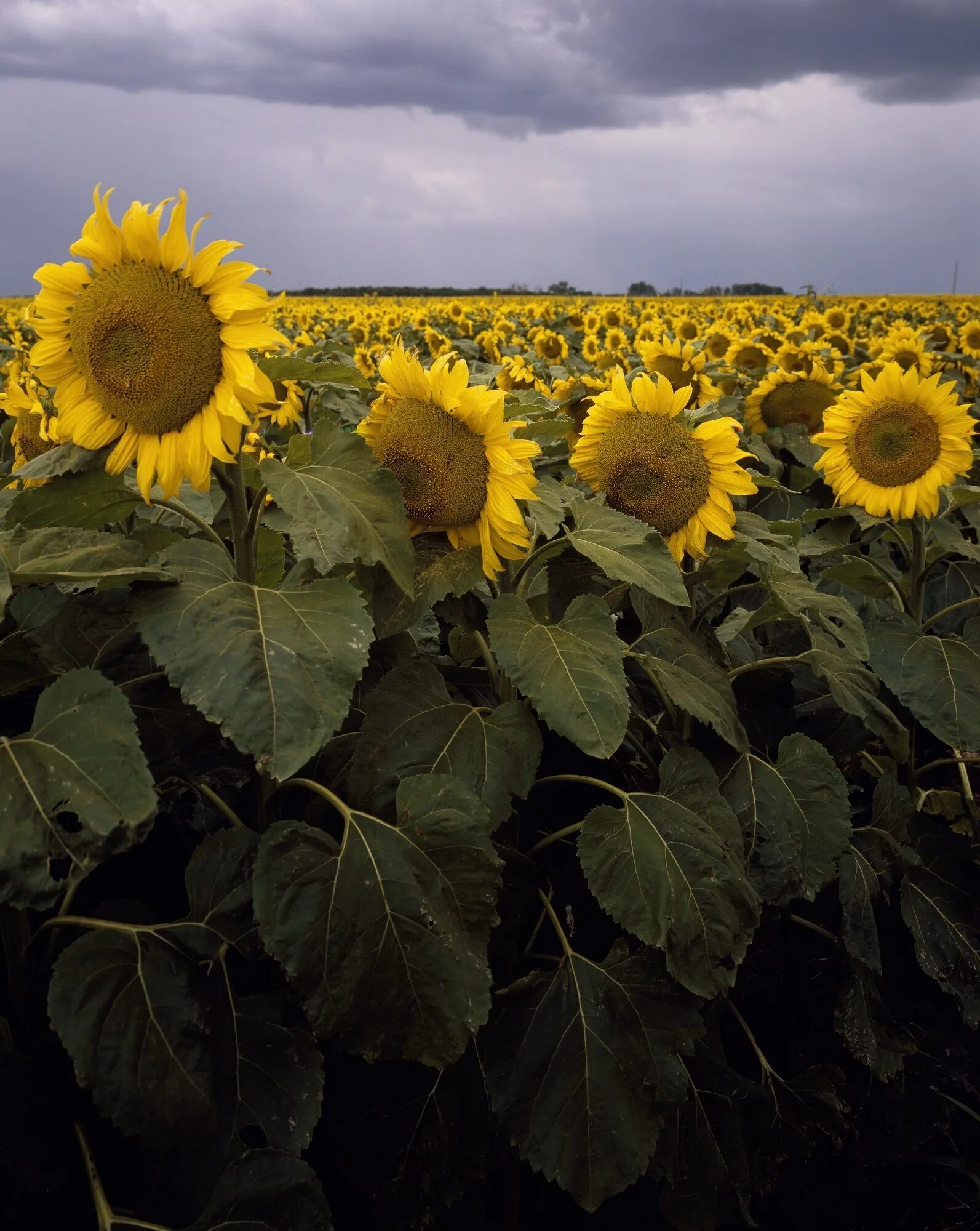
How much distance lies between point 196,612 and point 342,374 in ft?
1.95

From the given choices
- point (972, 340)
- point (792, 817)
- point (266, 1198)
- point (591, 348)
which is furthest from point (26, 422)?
point (972, 340)

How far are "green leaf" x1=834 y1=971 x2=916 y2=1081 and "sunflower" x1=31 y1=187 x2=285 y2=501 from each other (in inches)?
77.7

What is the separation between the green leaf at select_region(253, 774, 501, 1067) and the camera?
168cm

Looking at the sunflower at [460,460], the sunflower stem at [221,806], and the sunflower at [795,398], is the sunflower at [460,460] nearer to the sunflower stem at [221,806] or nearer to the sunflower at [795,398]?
the sunflower stem at [221,806]

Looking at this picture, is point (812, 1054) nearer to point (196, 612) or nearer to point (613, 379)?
point (613, 379)

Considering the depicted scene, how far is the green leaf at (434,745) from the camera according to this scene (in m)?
1.93

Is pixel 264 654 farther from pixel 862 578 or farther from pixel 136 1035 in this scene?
pixel 862 578

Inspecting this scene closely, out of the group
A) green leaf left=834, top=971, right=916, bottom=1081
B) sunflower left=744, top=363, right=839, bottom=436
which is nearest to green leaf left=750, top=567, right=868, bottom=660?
green leaf left=834, top=971, right=916, bottom=1081

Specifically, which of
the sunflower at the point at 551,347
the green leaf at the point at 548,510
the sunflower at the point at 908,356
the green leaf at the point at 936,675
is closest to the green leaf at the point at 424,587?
the green leaf at the point at 548,510

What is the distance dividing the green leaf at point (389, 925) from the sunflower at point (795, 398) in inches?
134

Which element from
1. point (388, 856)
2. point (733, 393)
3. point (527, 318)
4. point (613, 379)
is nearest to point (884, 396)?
point (613, 379)

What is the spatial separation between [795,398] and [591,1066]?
3.41 m

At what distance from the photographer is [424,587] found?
6.53 feet

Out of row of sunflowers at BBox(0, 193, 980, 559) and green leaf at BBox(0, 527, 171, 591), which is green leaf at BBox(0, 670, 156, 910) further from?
row of sunflowers at BBox(0, 193, 980, 559)
